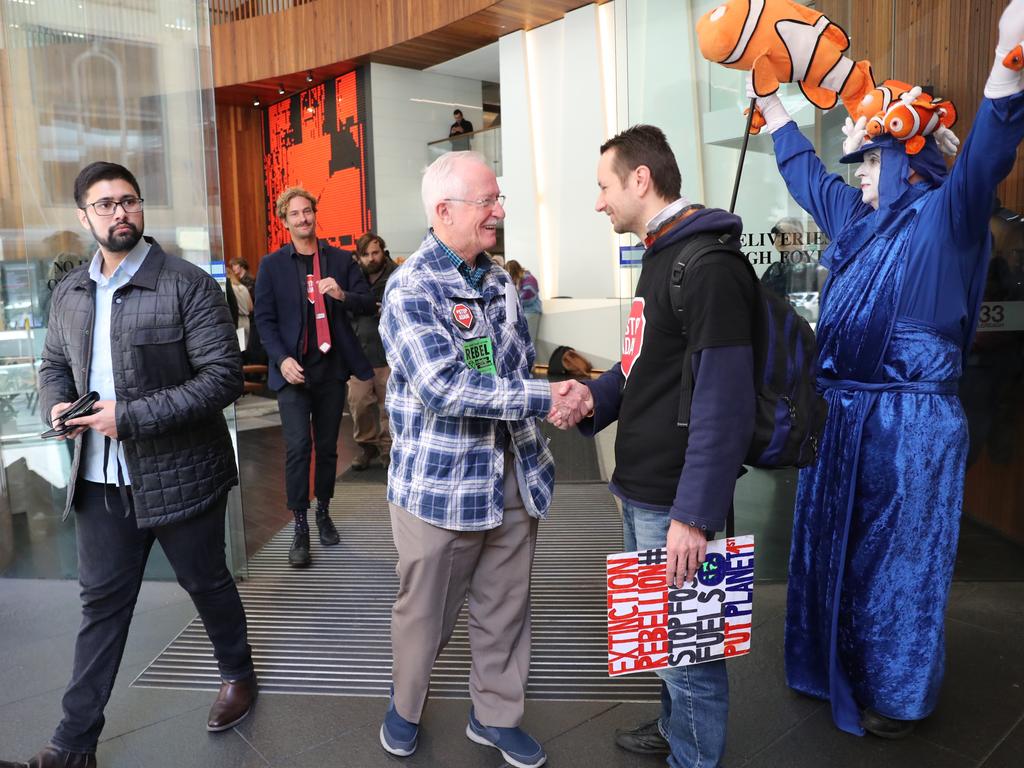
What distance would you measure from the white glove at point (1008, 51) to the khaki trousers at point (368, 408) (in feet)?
14.2

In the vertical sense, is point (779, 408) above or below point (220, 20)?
below

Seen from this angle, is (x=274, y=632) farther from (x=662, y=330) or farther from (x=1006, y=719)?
(x=1006, y=719)

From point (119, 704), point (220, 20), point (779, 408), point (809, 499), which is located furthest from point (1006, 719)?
point (220, 20)

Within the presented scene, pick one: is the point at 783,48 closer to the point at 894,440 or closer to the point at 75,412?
the point at 894,440

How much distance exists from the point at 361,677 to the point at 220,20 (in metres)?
13.6

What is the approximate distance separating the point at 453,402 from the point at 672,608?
2.16ft

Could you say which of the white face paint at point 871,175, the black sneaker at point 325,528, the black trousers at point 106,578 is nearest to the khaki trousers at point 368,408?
the black sneaker at point 325,528

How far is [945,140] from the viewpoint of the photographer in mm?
2334

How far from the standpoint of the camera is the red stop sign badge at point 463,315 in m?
1.94

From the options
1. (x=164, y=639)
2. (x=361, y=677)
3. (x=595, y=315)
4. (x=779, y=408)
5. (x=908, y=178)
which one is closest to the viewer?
(x=779, y=408)

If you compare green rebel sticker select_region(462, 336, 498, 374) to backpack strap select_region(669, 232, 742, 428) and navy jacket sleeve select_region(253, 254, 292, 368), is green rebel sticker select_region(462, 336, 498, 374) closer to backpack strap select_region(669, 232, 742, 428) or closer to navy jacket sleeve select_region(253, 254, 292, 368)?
backpack strap select_region(669, 232, 742, 428)

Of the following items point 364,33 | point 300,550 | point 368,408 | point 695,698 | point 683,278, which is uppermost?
point 364,33

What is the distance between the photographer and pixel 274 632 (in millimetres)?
3057

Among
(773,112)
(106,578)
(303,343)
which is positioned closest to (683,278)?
(773,112)
